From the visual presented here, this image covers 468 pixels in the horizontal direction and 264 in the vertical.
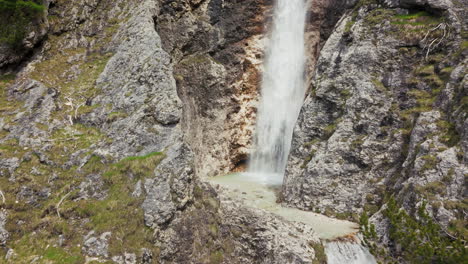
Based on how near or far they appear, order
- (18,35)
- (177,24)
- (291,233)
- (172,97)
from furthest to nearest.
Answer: (177,24) → (18,35) → (172,97) → (291,233)

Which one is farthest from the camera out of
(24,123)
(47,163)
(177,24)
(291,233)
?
(177,24)

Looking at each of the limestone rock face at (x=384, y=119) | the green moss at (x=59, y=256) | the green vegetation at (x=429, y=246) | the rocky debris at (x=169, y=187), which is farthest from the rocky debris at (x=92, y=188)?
the green vegetation at (x=429, y=246)

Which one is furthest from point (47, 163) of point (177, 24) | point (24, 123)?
point (177, 24)

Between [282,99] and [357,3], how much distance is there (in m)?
8.46

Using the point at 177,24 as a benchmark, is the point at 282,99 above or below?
below

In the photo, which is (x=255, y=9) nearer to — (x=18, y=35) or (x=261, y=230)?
(x=18, y=35)

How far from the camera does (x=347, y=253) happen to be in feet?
38.7

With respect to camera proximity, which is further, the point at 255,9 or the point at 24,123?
the point at 255,9

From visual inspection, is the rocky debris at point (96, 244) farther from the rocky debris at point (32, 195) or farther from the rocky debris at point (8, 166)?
the rocky debris at point (8, 166)

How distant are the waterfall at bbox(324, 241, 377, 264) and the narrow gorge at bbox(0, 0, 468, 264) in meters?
0.06

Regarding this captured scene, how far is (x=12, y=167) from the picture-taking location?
1300 cm

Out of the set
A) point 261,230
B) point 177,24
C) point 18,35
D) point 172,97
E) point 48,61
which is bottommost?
point 261,230

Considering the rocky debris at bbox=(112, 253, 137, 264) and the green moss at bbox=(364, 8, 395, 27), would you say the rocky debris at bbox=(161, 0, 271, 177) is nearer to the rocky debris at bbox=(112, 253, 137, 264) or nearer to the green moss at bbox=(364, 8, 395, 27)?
the green moss at bbox=(364, 8, 395, 27)

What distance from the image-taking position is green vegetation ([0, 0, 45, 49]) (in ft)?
59.8
